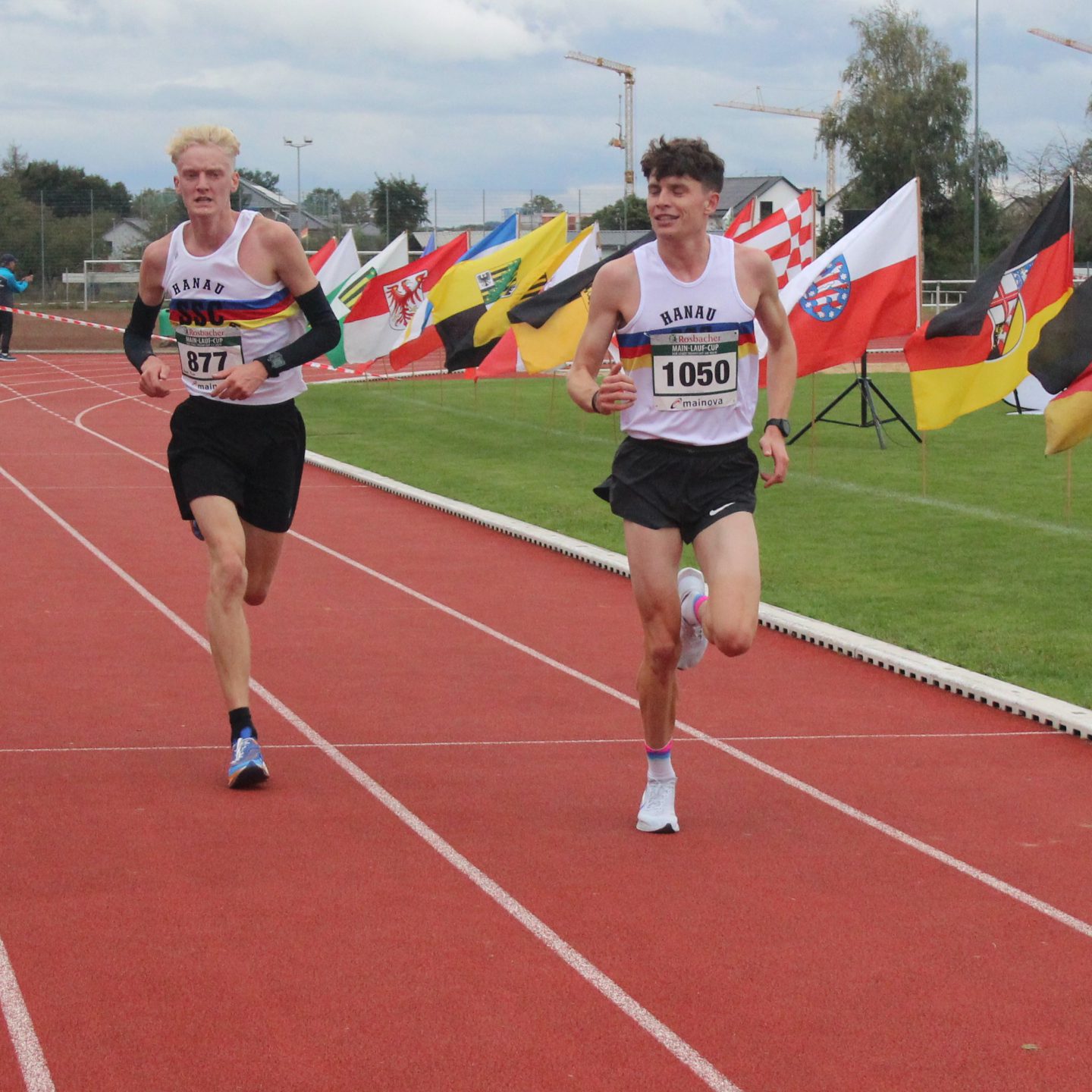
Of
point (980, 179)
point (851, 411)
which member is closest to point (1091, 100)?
point (980, 179)

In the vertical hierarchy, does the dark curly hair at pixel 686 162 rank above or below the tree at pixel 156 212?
below

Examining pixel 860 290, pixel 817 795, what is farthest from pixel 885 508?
pixel 817 795

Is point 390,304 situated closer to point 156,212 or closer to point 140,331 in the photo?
point 140,331

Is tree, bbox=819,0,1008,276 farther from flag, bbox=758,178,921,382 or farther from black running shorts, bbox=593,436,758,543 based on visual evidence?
black running shorts, bbox=593,436,758,543

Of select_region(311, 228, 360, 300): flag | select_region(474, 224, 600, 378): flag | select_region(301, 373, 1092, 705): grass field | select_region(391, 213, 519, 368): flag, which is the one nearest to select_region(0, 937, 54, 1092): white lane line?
select_region(301, 373, 1092, 705): grass field

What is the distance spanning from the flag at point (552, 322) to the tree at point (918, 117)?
173ft

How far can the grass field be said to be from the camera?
9.12 metres

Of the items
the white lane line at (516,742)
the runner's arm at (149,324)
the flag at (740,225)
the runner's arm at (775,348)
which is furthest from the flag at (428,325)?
the runner's arm at (775,348)

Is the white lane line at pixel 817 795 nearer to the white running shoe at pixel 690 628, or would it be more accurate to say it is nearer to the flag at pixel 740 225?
the white running shoe at pixel 690 628

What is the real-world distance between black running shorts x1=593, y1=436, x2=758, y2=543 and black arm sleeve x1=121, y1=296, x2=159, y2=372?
203cm

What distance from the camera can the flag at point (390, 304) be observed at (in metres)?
23.7

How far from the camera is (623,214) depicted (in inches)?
2731

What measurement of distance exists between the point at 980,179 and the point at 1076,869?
218 ft

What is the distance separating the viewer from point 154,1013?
12.8 feet
